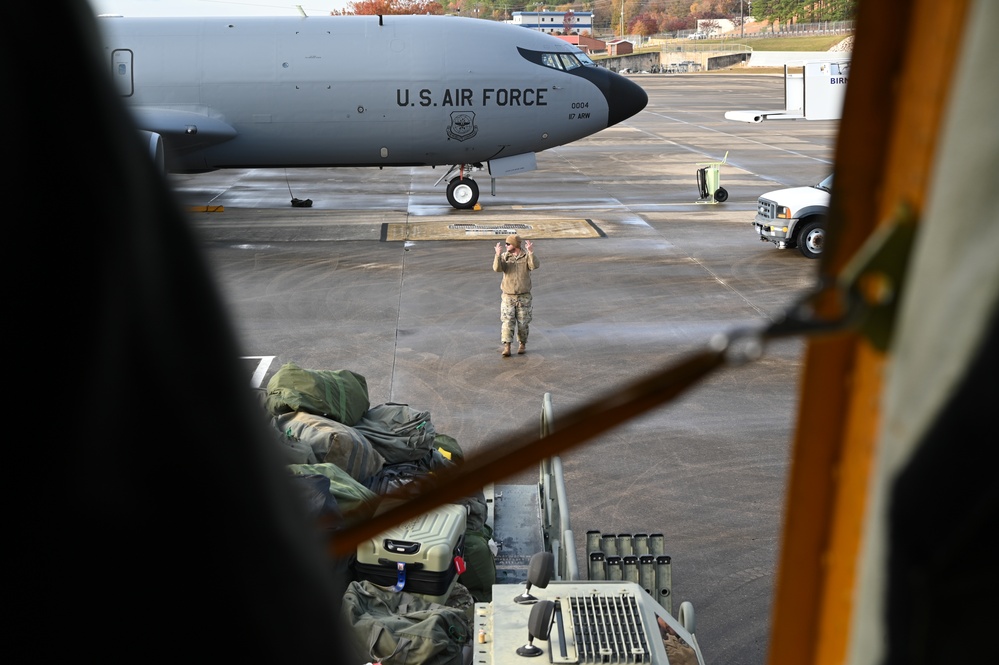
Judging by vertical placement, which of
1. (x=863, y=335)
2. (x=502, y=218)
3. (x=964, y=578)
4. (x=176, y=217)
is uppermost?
(x=176, y=217)

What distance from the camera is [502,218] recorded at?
25703 millimetres

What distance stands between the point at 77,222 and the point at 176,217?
0.06m

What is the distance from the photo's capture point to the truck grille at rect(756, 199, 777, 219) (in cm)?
2025

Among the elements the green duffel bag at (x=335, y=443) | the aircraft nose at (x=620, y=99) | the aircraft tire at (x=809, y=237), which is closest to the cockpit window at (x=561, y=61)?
the aircraft nose at (x=620, y=99)

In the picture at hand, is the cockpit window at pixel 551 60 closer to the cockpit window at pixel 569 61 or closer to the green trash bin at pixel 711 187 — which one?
the cockpit window at pixel 569 61

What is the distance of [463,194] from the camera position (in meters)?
26.5

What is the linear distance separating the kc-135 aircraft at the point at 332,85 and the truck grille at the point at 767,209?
607cm

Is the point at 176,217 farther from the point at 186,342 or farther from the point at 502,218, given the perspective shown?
the point at 502,218

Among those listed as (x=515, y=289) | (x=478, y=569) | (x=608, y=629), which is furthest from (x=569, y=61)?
(x=608, y=629)

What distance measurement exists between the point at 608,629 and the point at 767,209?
636 inches

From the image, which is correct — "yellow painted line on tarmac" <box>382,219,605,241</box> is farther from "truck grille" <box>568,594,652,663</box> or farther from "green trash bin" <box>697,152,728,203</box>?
"truck grille" <box>568,594,652,663</box>

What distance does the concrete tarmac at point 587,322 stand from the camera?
9312 mm

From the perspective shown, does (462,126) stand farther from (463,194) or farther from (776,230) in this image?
(776,230)

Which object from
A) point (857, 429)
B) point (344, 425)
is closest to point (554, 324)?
point (344, 425)
